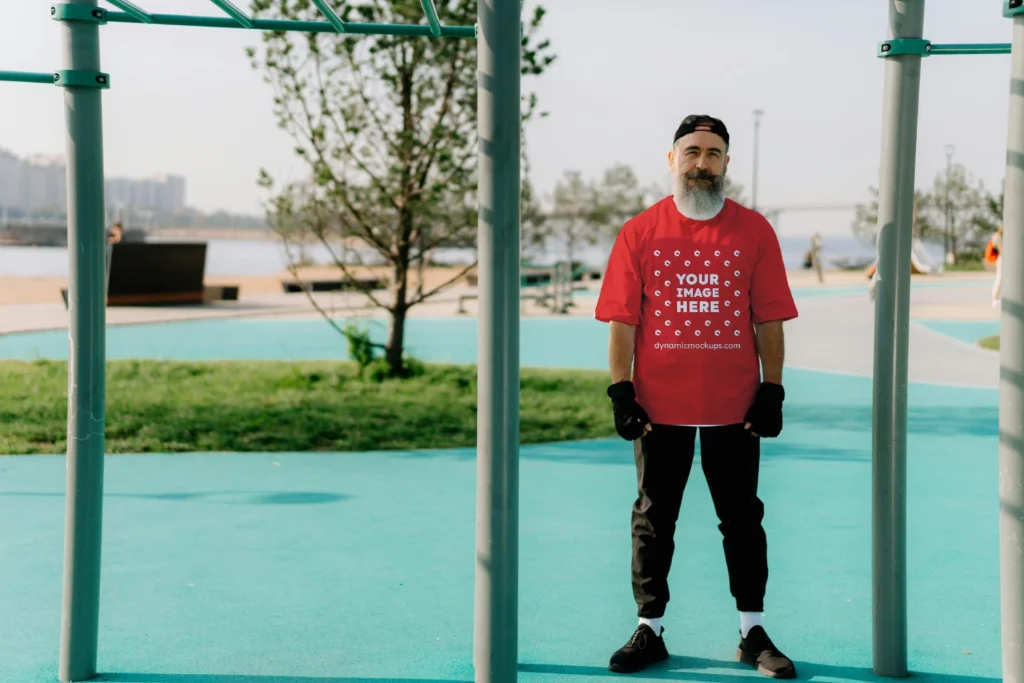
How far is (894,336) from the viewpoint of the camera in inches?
155

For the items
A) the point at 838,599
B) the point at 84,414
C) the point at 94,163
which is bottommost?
the point at 838,599

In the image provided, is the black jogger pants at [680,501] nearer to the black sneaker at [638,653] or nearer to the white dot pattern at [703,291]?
the black sneaker at [638,653]

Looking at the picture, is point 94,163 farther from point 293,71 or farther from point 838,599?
point 293,71

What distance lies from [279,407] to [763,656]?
714cm

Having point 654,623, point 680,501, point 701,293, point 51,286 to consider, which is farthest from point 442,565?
point 51,286

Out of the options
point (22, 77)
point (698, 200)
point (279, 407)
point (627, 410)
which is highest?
point (22, 77)

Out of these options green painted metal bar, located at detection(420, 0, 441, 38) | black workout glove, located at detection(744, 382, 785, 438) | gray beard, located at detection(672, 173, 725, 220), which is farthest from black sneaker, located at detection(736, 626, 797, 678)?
green painted metal bar, located at detection(420, 0, 441, 38)

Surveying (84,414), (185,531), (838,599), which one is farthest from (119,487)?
(838,599)

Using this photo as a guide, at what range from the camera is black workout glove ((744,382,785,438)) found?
3938 millimetres

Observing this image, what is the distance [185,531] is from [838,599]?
10.3 ft

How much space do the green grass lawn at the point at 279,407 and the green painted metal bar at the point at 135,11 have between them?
4.89 m

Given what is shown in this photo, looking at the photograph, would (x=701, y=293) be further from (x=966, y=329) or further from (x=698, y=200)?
(x=966, y=329)

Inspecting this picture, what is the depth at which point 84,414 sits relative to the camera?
3.82m

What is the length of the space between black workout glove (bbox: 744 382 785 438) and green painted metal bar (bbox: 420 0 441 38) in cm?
158
